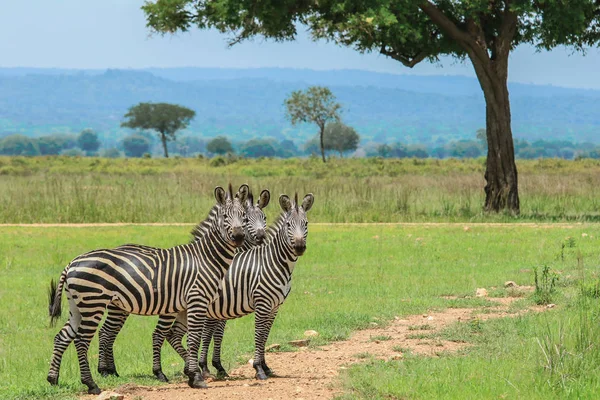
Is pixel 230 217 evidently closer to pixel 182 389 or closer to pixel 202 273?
pixel 202 273

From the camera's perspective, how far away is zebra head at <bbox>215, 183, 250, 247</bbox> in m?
8.25

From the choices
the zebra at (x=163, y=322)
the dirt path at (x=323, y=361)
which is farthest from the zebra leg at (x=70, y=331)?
the zebra at (x=163, y=322)

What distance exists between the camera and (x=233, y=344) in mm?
11383

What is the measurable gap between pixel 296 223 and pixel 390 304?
5.60 m

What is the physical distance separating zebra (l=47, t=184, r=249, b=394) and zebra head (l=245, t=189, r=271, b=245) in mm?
256

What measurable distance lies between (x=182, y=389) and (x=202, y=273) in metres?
1.05

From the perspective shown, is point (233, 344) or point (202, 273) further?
point (233, 344)

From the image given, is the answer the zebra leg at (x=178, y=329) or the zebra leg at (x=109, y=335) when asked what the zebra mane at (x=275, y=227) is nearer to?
the zebra leg at (x=178, y=329)

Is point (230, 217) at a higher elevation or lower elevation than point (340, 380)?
higher

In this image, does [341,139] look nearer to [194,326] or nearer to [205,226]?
[205,226]

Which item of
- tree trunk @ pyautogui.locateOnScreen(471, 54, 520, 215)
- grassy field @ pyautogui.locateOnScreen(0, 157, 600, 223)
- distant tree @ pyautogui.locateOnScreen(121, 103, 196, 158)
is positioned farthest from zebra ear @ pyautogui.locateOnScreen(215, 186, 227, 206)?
distant tree @ pyautogui.locateOnScreen(121, 103, 196, 158)

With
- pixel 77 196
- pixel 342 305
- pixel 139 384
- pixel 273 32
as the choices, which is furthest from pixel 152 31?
pixel 139 384

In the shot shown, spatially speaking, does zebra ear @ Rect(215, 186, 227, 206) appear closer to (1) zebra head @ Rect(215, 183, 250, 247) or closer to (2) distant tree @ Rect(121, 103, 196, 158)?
(1) zebra head @ Rect(215, 183, 250, 247)

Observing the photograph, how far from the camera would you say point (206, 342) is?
9258mm
